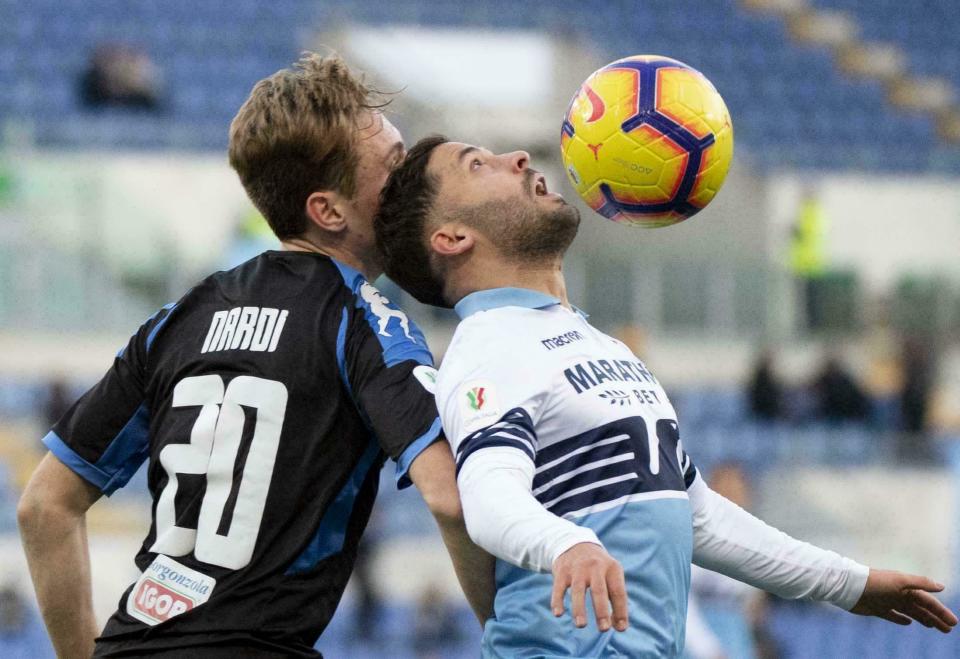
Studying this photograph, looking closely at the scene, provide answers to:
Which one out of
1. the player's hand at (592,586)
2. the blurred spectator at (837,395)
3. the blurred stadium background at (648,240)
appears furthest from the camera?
the blurred spectator at (837,395)

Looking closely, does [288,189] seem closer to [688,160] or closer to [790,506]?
[688,160]

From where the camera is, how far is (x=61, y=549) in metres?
3.17

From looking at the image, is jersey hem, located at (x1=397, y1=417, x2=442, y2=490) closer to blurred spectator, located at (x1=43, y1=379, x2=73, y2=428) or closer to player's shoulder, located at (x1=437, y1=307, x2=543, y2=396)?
player's shoulder, located at (x1=437, y1=307, x2=543, y2=396)

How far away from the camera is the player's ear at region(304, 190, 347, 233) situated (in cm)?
310

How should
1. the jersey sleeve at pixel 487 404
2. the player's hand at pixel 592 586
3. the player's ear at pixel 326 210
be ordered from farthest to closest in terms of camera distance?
1. the player's ear at pixel 326 210
2. the jersey sleeve at pixel 487 404
3. the player's hand at pixel 592 586

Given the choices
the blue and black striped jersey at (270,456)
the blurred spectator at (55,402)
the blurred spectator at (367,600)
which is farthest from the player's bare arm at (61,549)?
the blurred spectator at (55,402)

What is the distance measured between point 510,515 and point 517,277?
74 cm

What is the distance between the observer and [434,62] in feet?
49.1

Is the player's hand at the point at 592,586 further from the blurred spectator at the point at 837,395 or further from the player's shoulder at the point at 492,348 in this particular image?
the blurred spectator at the point at 837,395

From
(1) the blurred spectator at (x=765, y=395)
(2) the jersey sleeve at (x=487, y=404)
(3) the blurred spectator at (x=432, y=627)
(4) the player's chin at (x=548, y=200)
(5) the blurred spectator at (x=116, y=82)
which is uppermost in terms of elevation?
(4) the player's chin at (x=548, y=200)

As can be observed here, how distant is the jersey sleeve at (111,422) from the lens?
121 inches

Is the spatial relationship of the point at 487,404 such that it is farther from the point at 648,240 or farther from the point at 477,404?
the point at 648,240

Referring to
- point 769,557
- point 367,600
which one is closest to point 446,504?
point 769,557

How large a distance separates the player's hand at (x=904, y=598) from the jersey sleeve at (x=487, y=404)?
3.00ft
